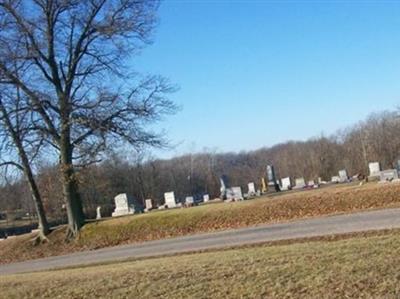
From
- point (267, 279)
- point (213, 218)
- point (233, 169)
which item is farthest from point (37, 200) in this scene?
point (233, 169)

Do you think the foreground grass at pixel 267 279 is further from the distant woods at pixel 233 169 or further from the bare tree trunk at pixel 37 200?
the distant woods at pixel 233 169

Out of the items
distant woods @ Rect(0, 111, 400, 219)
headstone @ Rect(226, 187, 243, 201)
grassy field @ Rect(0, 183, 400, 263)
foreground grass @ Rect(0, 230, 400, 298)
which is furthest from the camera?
distant woods @ Rect(0, 111, 400, 219)

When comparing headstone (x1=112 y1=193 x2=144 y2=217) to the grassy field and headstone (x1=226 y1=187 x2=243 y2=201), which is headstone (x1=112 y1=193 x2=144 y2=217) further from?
the grassy field

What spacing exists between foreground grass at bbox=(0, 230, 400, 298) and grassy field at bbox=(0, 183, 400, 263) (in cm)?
1270

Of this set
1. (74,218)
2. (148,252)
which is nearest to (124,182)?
(74,218)

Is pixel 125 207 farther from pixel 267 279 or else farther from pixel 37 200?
pixel 267 279

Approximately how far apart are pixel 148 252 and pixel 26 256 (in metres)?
10.9

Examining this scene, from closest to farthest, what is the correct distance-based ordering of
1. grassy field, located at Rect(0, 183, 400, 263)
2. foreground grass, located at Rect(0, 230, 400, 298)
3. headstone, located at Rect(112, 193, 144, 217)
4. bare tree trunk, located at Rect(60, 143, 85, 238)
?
1. foreground grass, located at Rect(0, 230, 400, 298)
2. grassy field, located at Rect(0, 183, 400, 263)
3. bare tree trunk, located at Rect(60, 143, 85, 238)
4. headstone, located at Rect(112, 193, 144, 217)

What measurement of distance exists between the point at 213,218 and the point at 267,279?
18.1m

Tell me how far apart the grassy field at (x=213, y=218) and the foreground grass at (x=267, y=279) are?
12700 mm

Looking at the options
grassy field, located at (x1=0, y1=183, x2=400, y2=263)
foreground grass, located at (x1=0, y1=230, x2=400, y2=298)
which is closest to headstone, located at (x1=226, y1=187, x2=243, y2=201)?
grassy field, located at (x1=0, y1=183, x2=400, y2=263)

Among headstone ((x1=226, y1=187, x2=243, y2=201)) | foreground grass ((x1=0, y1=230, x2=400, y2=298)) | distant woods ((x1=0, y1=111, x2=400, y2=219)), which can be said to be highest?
distant woods ((x1=0, y1=111, x2=400, y2=219))

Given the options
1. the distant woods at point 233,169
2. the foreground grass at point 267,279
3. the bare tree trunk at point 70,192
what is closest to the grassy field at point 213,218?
the bare tree trunk at point 70,192

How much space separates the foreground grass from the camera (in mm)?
7094
